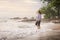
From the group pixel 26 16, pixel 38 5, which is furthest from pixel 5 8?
pixel 38 5

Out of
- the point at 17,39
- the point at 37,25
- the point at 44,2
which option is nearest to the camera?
the point at 17,39

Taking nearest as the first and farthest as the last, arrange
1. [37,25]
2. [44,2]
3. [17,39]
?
[17,39] → [37,25] → [44,2]

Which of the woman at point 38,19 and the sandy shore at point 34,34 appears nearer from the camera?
the sandy shore at point 34,34

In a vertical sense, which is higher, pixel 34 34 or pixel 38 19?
pixel 38 19

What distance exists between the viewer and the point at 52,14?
169 inches

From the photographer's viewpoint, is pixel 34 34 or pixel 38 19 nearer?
pixel 34 34

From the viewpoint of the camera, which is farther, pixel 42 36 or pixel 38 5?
pixel 38 5

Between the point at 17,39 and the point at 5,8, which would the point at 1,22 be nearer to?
the point at 5,8

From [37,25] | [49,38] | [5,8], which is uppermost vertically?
[5,8]

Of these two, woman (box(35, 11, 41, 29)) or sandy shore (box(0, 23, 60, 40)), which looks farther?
woman (box(35, 11, 41, 29))

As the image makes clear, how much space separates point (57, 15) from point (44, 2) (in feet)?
1.56

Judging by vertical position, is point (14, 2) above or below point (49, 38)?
above

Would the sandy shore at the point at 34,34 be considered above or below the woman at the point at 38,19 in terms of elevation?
below

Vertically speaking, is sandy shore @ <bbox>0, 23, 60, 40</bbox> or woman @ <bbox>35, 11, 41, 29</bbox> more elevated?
woman @ <bbox>35, 11, 41, 29</bbox>
